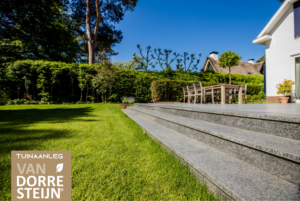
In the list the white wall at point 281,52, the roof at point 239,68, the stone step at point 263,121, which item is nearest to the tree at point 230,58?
the white wall at point 281,52

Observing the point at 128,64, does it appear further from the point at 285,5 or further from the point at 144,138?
the point at 144,138

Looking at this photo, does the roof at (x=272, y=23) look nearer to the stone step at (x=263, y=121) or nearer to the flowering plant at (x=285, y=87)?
the flowering plant at (x=285, y=87)

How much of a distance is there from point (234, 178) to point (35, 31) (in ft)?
45.7

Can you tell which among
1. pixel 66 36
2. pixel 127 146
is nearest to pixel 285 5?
pixel 127 146

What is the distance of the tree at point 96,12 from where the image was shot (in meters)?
12.8

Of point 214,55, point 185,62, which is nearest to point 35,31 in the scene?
point 185,62

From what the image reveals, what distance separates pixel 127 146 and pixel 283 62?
8885 mm

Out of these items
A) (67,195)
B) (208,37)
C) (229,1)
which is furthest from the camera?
(208,37)

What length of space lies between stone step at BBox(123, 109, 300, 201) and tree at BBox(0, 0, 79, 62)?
10.9m

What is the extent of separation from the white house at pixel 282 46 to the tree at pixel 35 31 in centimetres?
1398

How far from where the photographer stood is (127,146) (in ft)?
6.83

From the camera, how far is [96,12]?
43.6ft

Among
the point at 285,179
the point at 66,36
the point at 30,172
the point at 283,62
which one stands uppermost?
the point at 66,36

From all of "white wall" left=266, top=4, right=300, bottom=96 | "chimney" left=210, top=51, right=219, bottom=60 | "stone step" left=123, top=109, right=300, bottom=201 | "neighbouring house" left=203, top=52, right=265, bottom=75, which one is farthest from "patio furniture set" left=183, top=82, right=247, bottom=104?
"chimney" left=210, top=51, right=219, bottom=60
